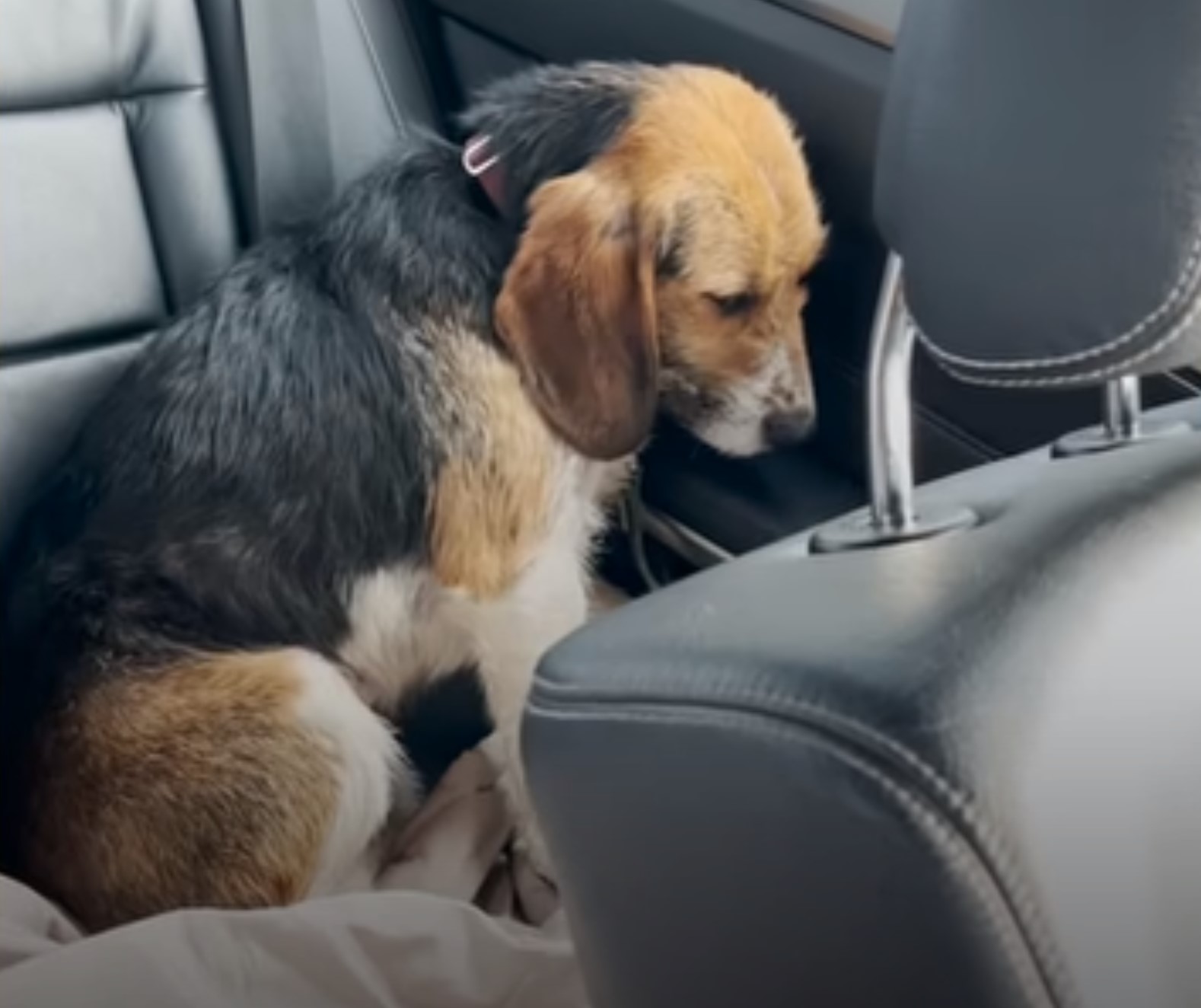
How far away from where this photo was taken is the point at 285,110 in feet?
5.23

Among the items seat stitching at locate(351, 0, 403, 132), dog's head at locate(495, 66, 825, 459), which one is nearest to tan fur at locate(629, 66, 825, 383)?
dog's head at locate(495, 66, 825, 459)

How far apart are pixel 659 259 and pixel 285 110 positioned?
0.32m

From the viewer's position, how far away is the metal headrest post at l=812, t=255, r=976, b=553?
88 cm

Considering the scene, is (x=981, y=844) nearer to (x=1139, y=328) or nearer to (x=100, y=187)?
(x=1139, y=328)

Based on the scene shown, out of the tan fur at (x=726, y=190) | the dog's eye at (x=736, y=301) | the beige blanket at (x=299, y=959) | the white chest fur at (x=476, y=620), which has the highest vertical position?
the tan fur at (x=726, y=190)

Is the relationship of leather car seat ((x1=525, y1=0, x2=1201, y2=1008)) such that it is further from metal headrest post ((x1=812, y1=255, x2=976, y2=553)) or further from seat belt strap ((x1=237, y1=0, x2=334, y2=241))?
seat belt strap ((x1=237, y1=0, x2=334, y2=241))

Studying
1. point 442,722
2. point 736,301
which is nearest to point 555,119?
point 736,301

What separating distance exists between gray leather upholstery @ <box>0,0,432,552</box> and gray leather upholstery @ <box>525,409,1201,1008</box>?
33.6 inches

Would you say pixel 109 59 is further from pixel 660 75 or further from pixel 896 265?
pixel 896 265

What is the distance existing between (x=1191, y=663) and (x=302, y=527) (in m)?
→ 0.90

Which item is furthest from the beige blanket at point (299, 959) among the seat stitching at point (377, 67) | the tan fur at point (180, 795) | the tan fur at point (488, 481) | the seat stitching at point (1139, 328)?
the seat stitching at point (377, 67)

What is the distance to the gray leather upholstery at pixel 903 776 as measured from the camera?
669mm

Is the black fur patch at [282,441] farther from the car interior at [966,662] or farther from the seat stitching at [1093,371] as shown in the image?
the seat stitching at [1093,371]

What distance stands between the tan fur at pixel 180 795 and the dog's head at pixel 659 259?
324 millimetres
